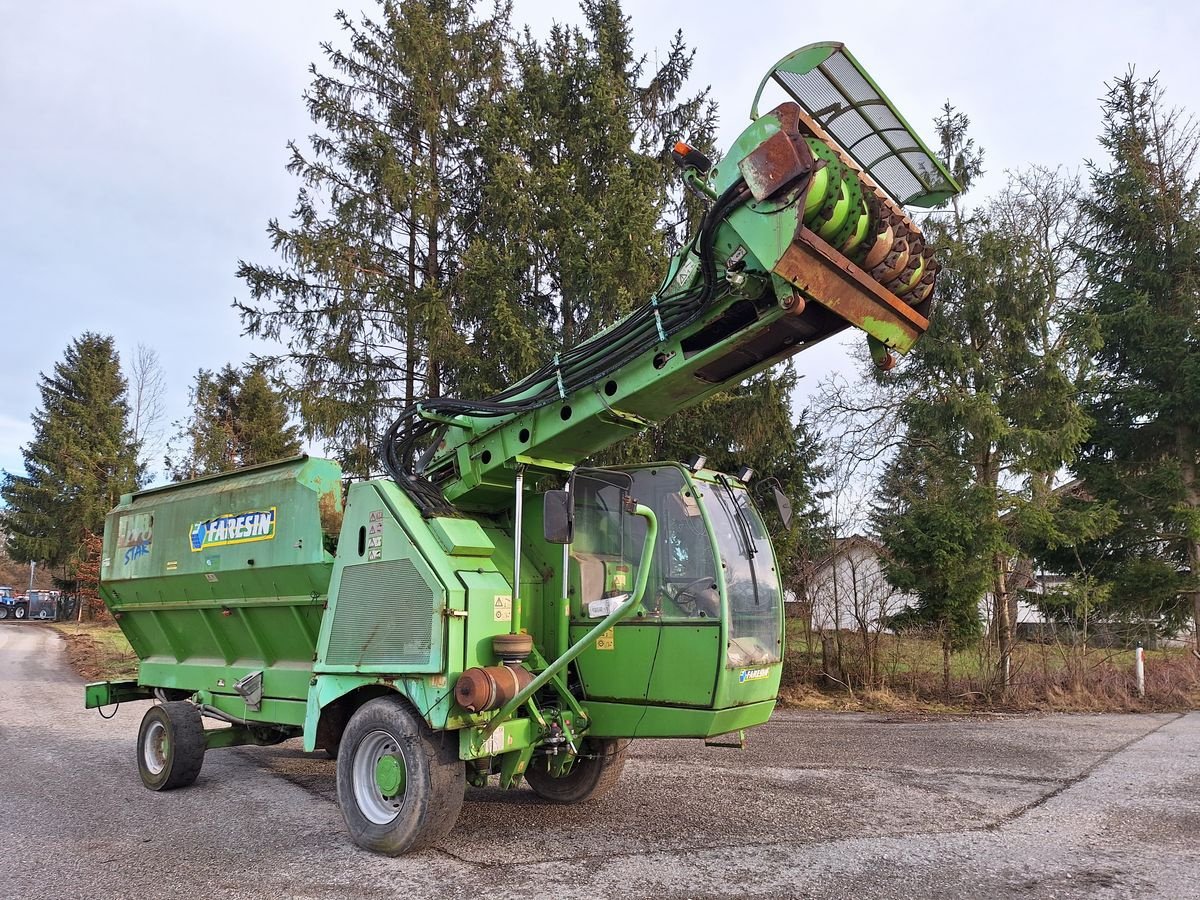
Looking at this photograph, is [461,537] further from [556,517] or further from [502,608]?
[556,517]

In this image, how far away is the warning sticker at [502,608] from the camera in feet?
18.2

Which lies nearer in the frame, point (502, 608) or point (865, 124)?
point (865, 124)

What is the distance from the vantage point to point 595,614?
17.7 ft

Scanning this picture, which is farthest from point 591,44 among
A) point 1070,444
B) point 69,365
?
point 69,365

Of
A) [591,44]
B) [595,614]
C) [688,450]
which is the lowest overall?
[595,614]

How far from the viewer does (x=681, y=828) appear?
236 inches

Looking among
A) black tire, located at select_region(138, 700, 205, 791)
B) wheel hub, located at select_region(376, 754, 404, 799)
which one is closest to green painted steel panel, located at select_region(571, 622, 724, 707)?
wheel hub, located at select_region(376, 754, 404, 799)

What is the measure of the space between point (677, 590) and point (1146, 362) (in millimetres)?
17975

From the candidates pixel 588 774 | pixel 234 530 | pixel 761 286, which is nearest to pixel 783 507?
pixel 761 286

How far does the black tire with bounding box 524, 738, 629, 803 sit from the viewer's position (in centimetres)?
651

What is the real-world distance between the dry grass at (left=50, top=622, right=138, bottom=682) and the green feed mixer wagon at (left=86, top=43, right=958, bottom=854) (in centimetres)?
784

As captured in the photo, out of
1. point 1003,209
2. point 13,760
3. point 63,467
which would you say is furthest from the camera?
point 63,467

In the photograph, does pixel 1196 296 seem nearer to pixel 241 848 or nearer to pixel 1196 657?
pixel 1196 657

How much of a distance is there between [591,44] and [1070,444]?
10.9 m
